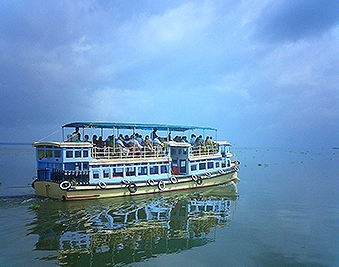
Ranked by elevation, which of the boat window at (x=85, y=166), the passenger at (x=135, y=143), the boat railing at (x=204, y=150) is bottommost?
the boat window at (x=85, y=166)

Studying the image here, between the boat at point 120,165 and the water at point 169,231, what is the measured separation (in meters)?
1.06

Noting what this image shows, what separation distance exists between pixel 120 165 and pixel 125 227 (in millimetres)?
8310

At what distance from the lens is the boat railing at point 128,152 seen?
21.7 metres

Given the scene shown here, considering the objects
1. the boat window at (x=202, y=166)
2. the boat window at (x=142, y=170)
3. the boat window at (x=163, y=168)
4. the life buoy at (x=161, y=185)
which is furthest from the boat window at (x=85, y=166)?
the boat window at (x=202, y=166)

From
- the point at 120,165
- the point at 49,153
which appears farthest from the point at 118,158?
the point at 49,153

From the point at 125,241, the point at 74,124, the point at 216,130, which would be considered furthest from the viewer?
the point at 216,130

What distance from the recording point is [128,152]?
22.8 metres

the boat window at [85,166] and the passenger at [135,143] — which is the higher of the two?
the passenger at [135,143]

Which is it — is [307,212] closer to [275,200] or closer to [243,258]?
[275,200]

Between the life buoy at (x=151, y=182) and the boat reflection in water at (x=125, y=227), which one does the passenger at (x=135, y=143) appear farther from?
the boat reflection in water at (x=125, y=227)

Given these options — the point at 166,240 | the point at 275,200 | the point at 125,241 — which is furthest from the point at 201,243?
the point at 275,200

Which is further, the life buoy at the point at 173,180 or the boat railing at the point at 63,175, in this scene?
the life buoy at the point at 173,180

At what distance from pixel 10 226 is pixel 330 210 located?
74.1 feet

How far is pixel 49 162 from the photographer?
20.7 metres
